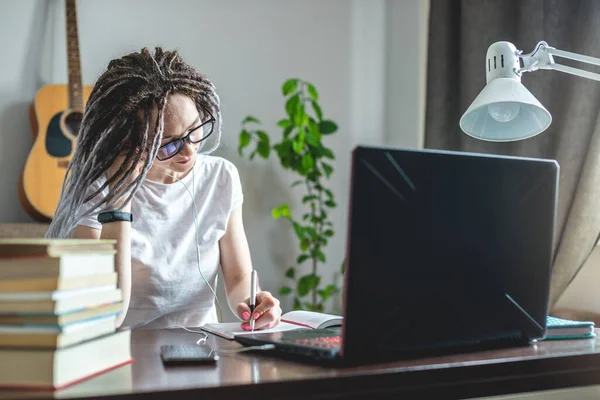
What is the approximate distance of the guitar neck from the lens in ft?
8.26

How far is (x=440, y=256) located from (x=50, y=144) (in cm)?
199

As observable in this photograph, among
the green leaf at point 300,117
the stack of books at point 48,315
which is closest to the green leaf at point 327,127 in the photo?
the green leaf at point 300,117

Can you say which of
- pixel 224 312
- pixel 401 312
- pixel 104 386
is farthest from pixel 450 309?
pixel 224 312

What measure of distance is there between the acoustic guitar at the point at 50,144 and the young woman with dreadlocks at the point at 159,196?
3.16ft

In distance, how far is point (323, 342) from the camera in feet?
2.92

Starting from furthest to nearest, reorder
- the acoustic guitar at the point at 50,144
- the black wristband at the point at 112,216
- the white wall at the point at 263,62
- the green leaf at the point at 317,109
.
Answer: the green leaf at the point at 317,109 → the white wall at the point at 263,62 → the acoustic guitar at the point at 50,144 → the black wristband at the point at 112,216

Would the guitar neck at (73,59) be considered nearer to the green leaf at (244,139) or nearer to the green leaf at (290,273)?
the green leaf at (244,139)

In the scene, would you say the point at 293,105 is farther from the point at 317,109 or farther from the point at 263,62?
the point at 263,62

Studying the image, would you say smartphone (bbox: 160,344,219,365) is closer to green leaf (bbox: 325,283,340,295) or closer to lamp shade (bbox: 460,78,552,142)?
lamp shade (bbox: 460,78,552,142)

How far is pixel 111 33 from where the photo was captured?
2.77m

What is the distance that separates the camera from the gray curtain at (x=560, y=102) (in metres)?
2.12

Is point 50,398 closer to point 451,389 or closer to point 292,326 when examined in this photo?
point 451,389

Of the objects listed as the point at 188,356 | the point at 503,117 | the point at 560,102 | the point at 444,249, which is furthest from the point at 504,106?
the point at 560,102

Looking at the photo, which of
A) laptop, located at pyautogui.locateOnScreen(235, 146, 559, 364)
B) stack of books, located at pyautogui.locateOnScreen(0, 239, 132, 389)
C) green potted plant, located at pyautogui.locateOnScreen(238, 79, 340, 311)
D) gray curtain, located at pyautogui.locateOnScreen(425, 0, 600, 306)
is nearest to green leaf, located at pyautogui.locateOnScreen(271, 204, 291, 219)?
green potted plant, located at pyautogui.locateOnScreen(238, 79, 340, 311)
